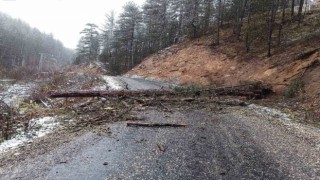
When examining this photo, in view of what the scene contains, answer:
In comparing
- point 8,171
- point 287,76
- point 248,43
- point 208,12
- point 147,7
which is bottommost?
point 8,171

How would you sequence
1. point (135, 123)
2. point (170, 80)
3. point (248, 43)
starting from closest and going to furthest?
point (135, 123) → point (248, 43) → point (170, 80)

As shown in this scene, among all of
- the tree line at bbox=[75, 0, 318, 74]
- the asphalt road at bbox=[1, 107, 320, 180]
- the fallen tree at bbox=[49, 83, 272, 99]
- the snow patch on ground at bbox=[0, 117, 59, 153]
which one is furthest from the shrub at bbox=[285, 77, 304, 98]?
the snow patch on ground at bbox=[0, 117, 59, 153]

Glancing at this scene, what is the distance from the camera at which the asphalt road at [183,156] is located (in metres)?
7.26

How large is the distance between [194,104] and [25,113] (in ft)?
28.2

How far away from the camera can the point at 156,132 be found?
10773mm

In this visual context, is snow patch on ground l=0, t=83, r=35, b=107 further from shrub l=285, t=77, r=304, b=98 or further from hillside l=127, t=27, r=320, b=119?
shrub l=285, t=77, r=304, b=98

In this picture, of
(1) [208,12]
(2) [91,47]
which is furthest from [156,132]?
(2) [91,47]

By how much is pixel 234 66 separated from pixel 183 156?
21533mm

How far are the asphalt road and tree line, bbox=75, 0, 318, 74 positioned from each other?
16874 millimetres

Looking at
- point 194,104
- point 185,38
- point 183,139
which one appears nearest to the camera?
point 183,139

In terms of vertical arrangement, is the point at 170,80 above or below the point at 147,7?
below

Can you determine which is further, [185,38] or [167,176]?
[185,38]

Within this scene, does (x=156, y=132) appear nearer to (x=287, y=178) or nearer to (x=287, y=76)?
(x=287, y=178)

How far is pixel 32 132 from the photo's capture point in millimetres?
11352
